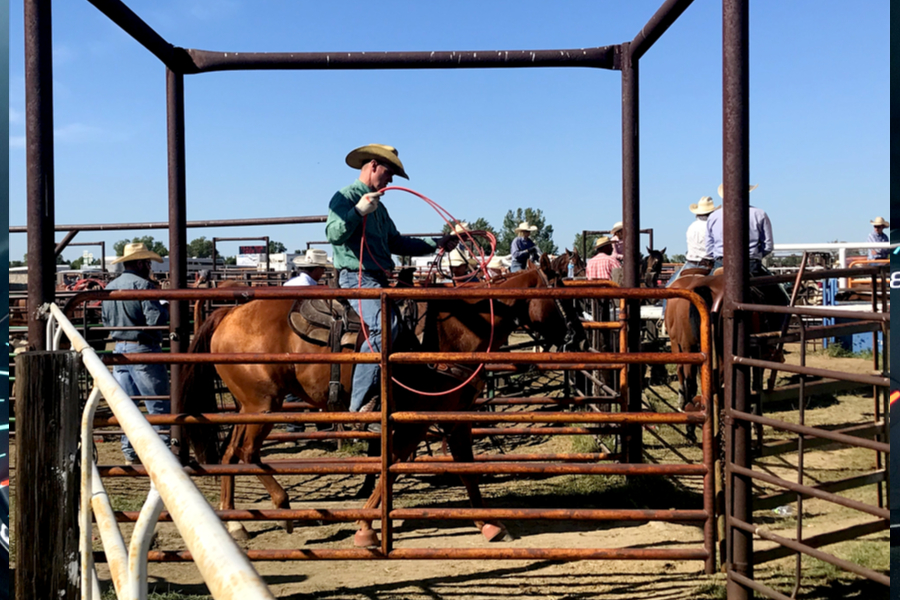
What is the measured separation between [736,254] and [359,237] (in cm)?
246

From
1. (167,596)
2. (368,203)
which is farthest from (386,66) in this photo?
(167,596)

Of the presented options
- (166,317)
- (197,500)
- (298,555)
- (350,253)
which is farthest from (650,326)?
(197,500)

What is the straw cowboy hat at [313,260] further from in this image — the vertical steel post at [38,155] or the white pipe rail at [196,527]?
the white pipe rail at [196,527]

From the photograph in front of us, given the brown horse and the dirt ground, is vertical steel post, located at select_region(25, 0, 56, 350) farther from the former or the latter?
the brown horse

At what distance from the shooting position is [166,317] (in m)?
8.13

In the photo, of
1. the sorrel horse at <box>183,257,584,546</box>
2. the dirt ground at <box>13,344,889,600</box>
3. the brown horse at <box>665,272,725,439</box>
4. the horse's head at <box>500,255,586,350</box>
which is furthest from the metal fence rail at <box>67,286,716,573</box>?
the brown horse at <box>665,272,725,439</box>

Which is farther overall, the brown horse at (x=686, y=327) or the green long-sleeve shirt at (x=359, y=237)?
the brown horse at (x=686, y=327)

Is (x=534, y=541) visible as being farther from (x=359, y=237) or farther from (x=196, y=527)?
(x=196, y=527)

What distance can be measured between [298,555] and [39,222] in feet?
7.14

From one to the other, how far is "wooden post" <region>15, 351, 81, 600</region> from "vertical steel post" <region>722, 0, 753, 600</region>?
9.77ft

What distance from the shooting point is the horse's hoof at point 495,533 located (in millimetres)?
4863

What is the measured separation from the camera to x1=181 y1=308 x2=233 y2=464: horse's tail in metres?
4.75

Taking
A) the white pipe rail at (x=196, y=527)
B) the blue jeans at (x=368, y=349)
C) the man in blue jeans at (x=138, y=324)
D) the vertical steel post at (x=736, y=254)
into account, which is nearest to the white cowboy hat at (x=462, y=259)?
the blue jeans at (x=368, y=349)

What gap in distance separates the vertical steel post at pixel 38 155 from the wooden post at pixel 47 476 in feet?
2.96
